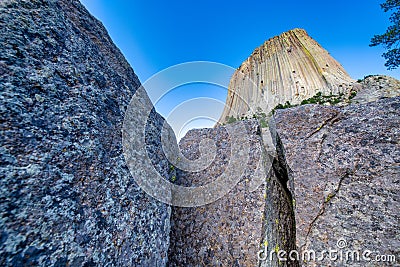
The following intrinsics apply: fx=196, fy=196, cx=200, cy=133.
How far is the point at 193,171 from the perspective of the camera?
4.17 meters

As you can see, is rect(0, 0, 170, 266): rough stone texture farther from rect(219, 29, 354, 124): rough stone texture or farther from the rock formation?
rect(219, 29, 354, 124): rough stone texture

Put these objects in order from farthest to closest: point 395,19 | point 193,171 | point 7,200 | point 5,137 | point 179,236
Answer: point 395,19 < point 193,171 < point 179,236 < point 5,137 < point 7,200

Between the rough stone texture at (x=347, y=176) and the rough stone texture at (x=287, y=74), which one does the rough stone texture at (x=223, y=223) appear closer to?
the rough stone texture at (x=347, y=176)

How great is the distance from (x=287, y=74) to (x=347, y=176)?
6314 cm

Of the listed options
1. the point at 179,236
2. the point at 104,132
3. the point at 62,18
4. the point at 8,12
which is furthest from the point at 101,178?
the point at 62,18

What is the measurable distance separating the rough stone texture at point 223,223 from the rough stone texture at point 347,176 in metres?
0.69

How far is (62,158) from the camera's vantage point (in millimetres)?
2227

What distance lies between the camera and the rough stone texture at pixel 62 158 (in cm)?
181

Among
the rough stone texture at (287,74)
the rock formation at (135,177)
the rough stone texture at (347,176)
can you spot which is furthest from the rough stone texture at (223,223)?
the rough stone texture at (287,74)

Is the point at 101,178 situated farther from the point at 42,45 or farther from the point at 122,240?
the point at 42,45

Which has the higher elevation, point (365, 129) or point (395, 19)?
point (395, 19)

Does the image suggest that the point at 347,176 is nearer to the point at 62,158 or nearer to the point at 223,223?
the point at 223,223

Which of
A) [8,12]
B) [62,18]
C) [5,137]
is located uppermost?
[62,18]

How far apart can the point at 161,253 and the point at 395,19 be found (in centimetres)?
3020
